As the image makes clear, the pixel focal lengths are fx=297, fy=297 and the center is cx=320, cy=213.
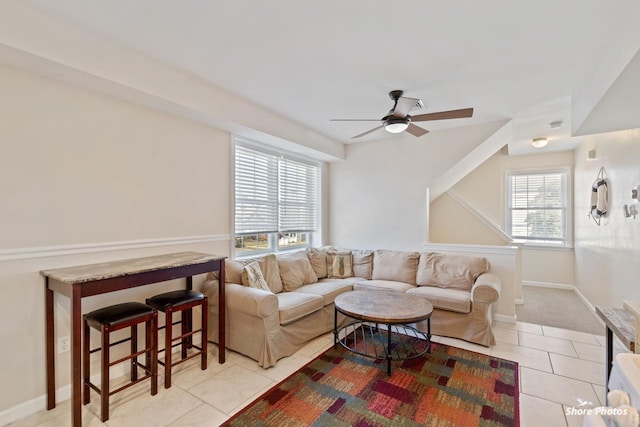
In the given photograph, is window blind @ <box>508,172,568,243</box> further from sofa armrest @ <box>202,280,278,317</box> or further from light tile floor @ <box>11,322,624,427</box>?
sofa armrest @ <box>202,280,278,317</box>

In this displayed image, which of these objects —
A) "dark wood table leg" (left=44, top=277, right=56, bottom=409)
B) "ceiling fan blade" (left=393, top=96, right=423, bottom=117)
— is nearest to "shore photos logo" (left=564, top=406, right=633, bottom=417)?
"ceiling fan blade" (left=393, top=96, right=423, bottom=117)

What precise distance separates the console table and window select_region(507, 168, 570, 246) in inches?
233

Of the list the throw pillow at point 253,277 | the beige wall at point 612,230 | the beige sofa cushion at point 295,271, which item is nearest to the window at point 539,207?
the beige wall at point 612,230

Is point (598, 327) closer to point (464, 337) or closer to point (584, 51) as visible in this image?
point (464, 337)

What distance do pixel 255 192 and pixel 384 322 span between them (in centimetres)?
235

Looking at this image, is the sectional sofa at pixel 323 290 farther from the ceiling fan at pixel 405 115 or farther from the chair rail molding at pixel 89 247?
the ceiling fan at pixel 405 115

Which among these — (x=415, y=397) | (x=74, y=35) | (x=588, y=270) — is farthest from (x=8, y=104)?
(x=588, y=270)

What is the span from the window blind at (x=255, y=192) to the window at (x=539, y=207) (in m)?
4.85

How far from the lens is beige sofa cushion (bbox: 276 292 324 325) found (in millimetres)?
2838

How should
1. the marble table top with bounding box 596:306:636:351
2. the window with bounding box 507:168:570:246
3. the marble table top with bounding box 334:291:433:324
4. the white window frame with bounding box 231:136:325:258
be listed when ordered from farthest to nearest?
the window with bounding box 507:168:570:246 < the white window frame with bounding box 231:136:325:258 < the marble table top with bounding box 334:291:433:324 < the marble table top with bounding box 596:306:636:351

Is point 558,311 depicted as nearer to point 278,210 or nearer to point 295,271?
point 295,271

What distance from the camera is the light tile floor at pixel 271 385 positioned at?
2.00 metres

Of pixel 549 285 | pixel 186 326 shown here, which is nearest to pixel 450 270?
pixel 186 326

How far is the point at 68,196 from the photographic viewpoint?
2.24 m
